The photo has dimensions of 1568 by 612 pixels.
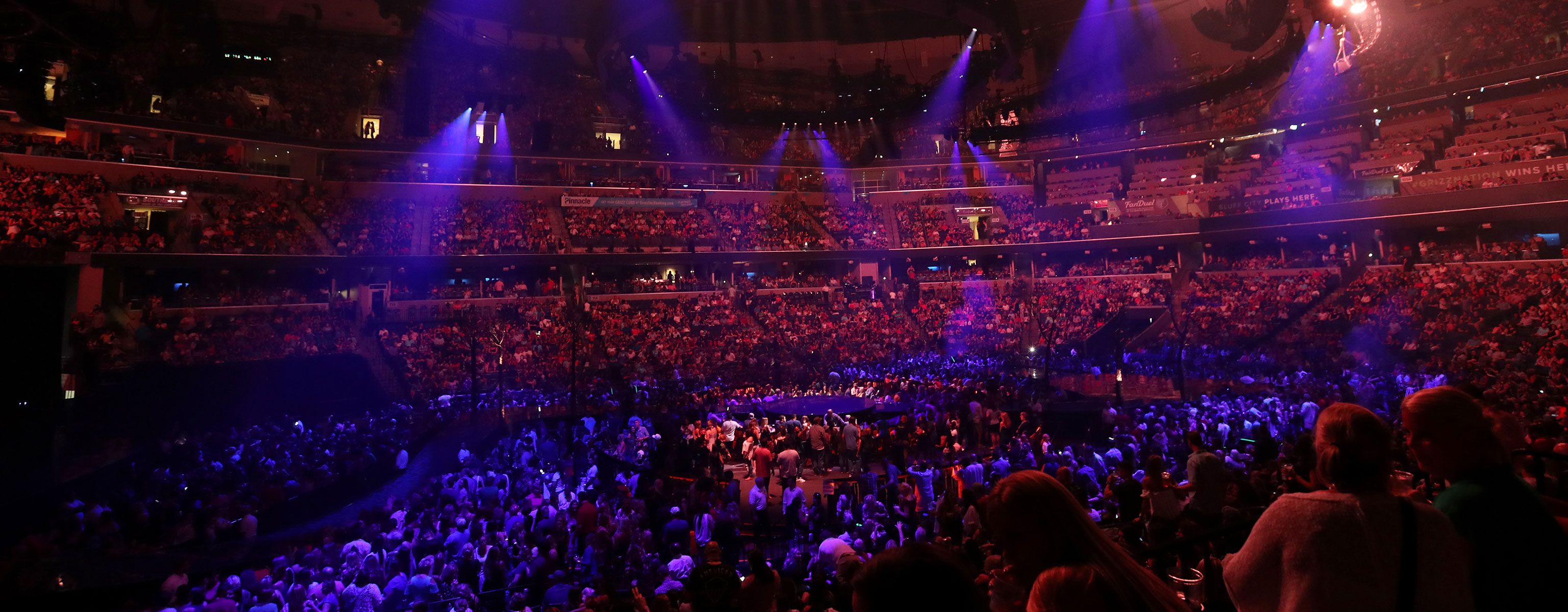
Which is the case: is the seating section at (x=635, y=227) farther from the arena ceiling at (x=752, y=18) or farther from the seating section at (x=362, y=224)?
the arena ceiling at (x=752, y=18)

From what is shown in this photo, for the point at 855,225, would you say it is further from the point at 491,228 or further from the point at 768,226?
the point at 491,228

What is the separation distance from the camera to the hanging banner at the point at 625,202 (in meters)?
38.6

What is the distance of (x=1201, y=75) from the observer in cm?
4250

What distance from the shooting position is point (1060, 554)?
1892mm

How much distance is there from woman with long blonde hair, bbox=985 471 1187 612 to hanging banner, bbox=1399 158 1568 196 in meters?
34.9

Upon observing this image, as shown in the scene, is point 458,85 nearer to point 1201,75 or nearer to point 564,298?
point 564,298

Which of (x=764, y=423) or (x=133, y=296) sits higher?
(x=133, y=296)

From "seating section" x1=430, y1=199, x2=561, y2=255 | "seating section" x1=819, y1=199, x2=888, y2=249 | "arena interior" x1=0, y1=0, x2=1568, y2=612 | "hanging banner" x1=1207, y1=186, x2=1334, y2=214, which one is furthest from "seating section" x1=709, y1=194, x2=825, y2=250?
"hanging banner" x1=1207, y1=186, x2=1334, y2=214

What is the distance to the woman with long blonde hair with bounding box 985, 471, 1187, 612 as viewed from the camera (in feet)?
5.73

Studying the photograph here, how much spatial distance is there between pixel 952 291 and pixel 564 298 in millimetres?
19995

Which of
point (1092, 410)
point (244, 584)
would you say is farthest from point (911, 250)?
point (244, 584)

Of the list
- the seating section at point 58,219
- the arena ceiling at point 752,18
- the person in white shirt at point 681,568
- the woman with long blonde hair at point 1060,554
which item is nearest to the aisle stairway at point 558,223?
the arena ceiling at point 752,18

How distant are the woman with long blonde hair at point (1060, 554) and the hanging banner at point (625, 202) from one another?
127 feet

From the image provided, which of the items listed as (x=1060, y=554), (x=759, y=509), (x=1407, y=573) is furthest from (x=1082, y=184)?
(x=1060, y=554)
